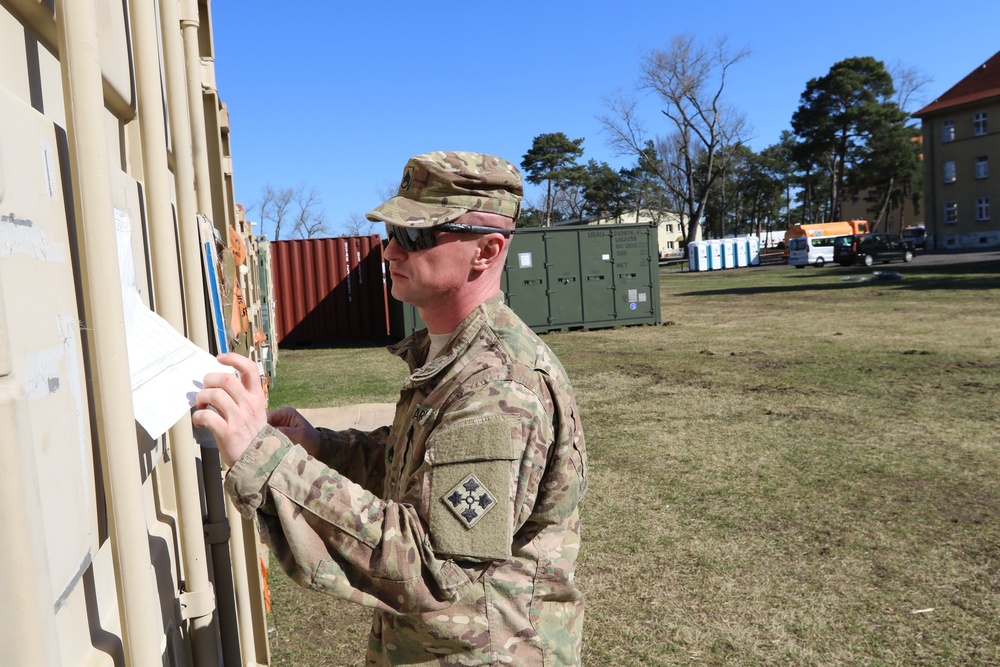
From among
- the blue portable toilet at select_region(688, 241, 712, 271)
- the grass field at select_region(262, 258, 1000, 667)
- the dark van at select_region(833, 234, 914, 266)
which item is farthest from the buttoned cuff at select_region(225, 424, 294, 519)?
the blue portable toilet at select_region(688, 241, 712, 271)

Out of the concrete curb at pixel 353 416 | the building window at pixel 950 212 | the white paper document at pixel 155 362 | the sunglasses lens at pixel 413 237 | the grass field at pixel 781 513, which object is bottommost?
the grass field at pixel 781 513

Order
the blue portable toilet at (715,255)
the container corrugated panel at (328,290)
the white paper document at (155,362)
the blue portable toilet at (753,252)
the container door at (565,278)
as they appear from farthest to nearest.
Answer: the blue portable toilet at (753,252) → the blue portable toilet at (715,255) → the container corrugated panel at (328,290) → the container door at (565,278) → the white paper document at (155,362)

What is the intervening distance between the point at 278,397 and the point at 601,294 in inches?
343

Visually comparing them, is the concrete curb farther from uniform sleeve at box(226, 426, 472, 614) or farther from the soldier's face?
uniform sleeve at box(226, 426, 472, 614)

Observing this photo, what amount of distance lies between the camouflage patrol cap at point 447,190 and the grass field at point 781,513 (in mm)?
2721

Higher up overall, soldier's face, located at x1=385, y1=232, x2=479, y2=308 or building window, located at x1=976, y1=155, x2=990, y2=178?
building window, located at x1=976, y1=155, x2=990, y2=178

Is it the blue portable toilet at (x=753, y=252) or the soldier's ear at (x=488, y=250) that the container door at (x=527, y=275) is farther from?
the blue portable toilet at (x=753, y=252)

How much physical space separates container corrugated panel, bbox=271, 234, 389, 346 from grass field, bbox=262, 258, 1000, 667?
7080 millimetres

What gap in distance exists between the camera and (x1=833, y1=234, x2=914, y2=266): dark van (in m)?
39.9

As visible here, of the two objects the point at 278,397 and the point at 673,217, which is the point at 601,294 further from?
the point at 673,217

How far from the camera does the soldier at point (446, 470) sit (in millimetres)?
1254

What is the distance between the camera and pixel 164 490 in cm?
159

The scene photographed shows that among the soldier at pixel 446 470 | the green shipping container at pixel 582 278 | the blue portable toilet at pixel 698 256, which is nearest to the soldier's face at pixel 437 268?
the soldier at pixel 446 470

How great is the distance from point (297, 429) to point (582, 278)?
15646 millimetres
